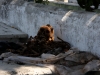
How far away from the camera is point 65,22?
6699 millimetres

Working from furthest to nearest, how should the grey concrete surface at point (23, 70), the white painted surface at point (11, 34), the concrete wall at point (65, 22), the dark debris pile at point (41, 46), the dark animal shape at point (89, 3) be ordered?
the white painted surface at point (11, 34) → the dark debris pile at point (41, 46) → the dark animal shape at point (89, 3) → the concrete wall at point (65, 22) → the grey concrete surface at point (23, 70)

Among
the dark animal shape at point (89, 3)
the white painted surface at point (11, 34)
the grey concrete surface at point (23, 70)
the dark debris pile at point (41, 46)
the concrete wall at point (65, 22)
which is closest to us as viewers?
the grey concrete surface at point (23, 70)

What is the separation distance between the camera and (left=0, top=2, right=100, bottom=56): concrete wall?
19.1 feet

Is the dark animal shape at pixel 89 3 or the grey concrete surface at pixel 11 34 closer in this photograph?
the dark animal shape at pixel 89 3

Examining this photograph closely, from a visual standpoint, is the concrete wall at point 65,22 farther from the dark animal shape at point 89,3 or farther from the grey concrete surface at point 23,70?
the grey concrete surface at point 23,70

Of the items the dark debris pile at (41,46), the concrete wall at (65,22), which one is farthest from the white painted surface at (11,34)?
the dark debris pile at (41,46)

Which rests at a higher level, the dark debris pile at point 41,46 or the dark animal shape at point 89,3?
the dark animal shape at point 89,3

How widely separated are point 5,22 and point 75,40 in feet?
14.5

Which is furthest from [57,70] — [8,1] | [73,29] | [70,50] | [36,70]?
[8,1]

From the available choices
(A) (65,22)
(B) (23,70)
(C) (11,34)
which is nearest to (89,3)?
(A) (65,22)

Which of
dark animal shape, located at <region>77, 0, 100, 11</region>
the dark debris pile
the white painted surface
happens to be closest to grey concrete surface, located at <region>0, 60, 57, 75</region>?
the dark debris pile

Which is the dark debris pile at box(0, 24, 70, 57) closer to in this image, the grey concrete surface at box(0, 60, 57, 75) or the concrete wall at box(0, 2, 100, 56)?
the concrete wall at box(0, 2, 100, 56)

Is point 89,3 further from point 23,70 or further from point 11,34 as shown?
point 11,34

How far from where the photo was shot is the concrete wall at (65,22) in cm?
584
